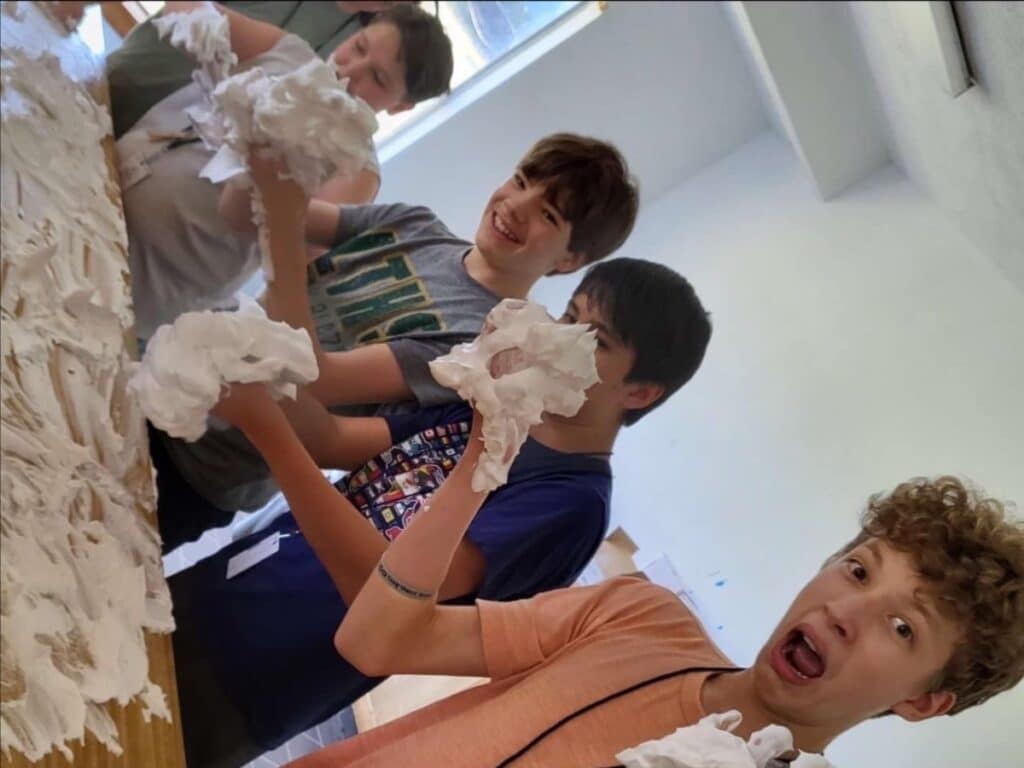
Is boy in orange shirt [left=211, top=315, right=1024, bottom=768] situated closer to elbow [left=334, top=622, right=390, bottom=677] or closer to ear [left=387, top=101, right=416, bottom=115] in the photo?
elbow [left=334, top=622, right=390, bottom=677]

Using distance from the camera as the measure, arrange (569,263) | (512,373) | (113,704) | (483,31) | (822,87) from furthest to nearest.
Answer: (483,31)
(822,87)
(569,263)
(512,373)
(113,704)

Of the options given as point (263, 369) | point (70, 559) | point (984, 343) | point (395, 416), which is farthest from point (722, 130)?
point (70, 559)

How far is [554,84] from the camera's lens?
1730 mm

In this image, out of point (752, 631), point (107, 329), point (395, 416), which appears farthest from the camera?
point (752, 631)

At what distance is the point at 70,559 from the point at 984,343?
32.8 inches

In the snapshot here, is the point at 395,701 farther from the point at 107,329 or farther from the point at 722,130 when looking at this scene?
the point at 722,130

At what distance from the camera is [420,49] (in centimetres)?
109

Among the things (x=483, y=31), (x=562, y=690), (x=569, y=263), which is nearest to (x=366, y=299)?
(x=569, y=263)

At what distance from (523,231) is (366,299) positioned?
18cm

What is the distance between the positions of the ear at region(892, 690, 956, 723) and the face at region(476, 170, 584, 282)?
1.80 ft

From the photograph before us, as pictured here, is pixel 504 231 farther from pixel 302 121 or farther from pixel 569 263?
pixel 302 121

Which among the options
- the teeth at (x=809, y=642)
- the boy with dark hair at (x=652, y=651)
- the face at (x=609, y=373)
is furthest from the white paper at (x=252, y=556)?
the teeth at (x=809, y=642)

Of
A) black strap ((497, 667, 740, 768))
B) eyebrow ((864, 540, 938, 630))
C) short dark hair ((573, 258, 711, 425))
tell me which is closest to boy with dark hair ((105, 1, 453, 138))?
short dark hair ((573, 258, 711, 425))

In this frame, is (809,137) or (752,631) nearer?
(752,631)
